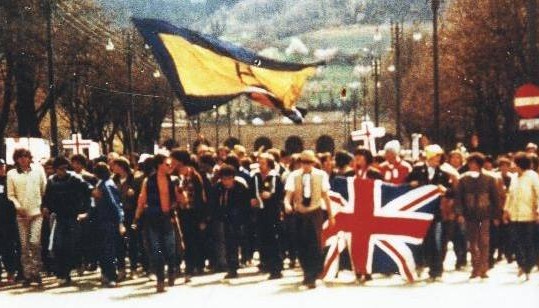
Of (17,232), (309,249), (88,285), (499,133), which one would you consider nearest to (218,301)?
(309,249)

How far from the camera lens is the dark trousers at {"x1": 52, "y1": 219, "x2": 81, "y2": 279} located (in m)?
18.1

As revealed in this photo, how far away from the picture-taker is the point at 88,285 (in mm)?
18000

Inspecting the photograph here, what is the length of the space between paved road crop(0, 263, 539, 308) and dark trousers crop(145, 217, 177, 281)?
0.40 meters

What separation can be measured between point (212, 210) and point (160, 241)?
2070 mm

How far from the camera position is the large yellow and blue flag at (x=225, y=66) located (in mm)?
17922

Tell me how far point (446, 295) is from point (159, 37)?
547cm

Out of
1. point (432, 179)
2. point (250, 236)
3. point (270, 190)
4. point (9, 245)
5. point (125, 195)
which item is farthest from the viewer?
point (250, 236)

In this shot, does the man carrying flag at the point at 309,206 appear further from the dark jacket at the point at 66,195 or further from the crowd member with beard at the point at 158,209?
the dark jacket at the point at 66,195

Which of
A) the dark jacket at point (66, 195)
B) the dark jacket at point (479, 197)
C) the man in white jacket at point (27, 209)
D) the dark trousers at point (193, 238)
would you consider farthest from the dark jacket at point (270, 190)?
the man in white jacket at point (27, 209)

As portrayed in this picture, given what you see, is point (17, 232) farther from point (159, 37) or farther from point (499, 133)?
point (499, 133)

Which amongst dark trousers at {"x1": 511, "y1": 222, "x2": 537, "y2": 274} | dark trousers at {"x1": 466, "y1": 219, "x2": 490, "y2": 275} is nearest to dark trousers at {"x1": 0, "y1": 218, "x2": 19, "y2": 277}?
dark trousers at {"x1": 466, "y1": 219, "x2": 490, "y2": 275}

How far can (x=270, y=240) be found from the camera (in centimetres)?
1850

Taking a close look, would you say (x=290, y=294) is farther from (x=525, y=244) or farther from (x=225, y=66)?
(x=225, y=66)

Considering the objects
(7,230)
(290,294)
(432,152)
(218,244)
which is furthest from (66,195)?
(432,152)
